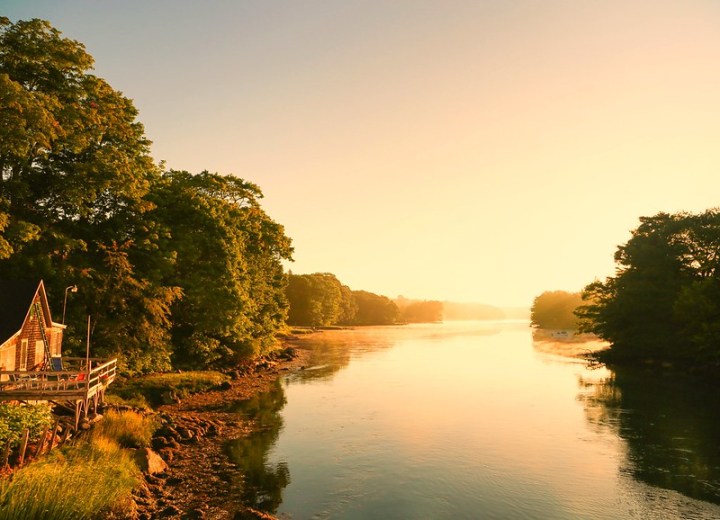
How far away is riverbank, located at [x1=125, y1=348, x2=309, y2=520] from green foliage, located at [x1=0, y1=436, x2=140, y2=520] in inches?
40.8

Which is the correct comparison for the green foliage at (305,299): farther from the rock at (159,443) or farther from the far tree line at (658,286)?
the rock at (159,443)

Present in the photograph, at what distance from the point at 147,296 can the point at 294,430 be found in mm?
16895

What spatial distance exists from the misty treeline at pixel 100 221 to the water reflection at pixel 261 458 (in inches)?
432

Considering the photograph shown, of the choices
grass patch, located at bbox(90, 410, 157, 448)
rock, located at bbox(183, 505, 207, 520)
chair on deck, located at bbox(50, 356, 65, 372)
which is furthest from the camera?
chair on deck, located at bbox(50, 356, 65, 372)

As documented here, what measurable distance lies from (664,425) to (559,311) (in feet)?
517

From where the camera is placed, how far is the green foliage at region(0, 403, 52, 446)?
19312 mm

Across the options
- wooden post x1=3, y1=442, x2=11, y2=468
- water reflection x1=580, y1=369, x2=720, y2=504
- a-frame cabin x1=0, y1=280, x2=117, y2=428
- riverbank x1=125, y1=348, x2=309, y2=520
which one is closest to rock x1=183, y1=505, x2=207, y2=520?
riverbank x1=125, y1=348, x2=309, y2=520

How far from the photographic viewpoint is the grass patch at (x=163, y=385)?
36656 millimetres

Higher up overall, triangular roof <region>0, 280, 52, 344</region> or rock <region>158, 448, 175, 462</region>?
triangular roof <region>0, 280, 52, 344</region>

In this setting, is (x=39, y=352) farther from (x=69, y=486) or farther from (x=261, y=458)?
(x=69, y=486)

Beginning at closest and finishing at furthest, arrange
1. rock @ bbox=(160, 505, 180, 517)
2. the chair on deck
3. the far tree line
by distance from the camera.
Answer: rock @ bbox=(160, 505, 180, 517), the chair on deck, the far tree line

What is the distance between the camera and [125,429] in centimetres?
2614

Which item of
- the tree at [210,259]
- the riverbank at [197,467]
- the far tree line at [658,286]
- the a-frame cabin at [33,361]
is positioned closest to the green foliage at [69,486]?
the riverbank at [197,467]

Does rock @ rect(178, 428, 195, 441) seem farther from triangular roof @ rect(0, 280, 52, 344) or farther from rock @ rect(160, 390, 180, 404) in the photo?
triangular roof @ rect(0, 280, 52, 344)
